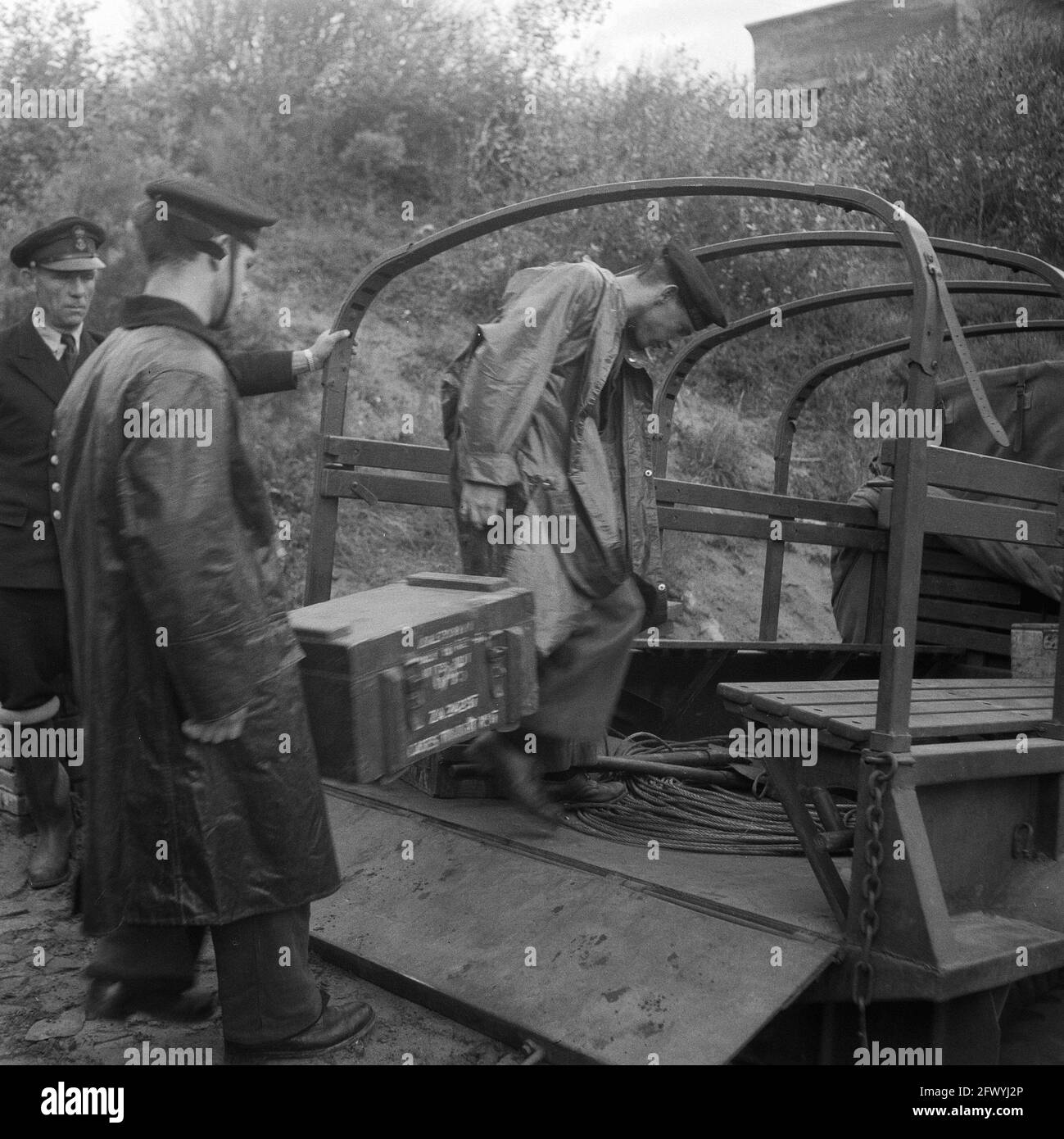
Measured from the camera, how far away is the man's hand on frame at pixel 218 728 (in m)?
2.29

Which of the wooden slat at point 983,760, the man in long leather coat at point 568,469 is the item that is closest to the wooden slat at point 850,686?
the wooden slat at point 983,760

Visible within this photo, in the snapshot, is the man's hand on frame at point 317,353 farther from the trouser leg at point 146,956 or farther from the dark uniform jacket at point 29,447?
the trouser leg at point 146,956

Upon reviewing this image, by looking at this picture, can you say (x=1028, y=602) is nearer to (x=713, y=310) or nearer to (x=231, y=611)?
(x=713, y=310)

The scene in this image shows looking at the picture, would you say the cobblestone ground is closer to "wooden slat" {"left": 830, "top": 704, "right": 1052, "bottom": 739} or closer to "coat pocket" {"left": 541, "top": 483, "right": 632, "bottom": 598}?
"wooden slat" {"left": 830, "top": 704, "right": 1052, "bottom": 739}

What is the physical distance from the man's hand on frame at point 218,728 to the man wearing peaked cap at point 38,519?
1.74 m

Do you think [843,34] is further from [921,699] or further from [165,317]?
[165,317]

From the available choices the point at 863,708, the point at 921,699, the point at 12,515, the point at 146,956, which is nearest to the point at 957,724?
the point at 863,708

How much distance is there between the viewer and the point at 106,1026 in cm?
270

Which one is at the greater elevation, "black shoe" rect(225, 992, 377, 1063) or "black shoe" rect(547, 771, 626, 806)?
"black shoe" rect(547, 771, 626, 806)

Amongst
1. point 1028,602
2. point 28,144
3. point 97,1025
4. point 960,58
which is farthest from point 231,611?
point 960,58

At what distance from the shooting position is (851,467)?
12.2 metres

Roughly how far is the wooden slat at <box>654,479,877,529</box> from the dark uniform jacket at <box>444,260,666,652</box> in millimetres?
1235

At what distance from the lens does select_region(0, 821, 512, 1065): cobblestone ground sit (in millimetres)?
2611

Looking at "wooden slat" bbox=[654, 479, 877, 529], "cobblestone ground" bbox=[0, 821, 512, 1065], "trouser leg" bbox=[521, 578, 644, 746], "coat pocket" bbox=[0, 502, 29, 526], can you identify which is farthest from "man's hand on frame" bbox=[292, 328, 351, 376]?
"cobblestone ground" bbox=[0, 821, 512, 1065]
